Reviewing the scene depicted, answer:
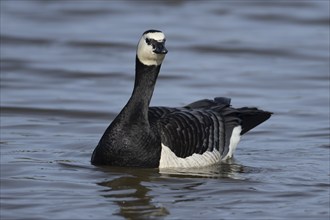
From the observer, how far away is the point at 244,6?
79.9 ft

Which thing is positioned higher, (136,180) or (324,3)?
(324,3)

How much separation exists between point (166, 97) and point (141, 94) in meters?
4.42

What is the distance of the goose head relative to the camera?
38.6ft

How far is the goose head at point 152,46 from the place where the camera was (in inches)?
463

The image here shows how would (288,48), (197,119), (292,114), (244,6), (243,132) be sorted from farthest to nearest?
(244,6) < (288,48) < (292,114) < (243,132) < (197,119)

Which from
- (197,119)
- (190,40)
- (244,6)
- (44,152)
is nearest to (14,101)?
(44,152)

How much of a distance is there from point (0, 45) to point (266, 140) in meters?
7.85

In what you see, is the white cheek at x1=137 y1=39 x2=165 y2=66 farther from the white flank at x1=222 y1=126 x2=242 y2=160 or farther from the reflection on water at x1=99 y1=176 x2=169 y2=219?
the white flank at x1=222 y1=126 x2=242 y2=160

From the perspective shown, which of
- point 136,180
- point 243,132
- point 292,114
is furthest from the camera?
point 292,114

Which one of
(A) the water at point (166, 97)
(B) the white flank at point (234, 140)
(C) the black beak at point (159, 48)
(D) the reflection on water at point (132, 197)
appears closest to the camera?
(D) the reflection on water at point (132, 197)

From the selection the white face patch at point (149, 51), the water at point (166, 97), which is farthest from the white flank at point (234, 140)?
the white face patch at point (149, 51)

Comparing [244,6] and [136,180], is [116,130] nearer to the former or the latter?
[136,180]

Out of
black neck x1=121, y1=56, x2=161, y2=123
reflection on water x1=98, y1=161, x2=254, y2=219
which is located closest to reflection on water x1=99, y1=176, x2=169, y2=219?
reflection on water x1=98, y1=161, x2=254, y2=219

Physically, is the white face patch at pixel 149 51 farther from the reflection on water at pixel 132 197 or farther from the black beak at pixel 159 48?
the reflection on water at pixel 132 197
